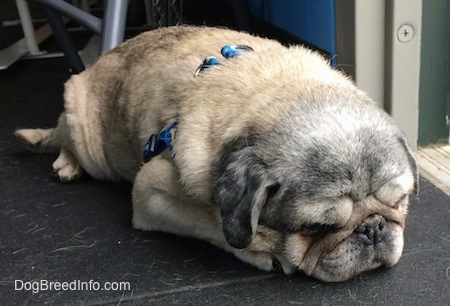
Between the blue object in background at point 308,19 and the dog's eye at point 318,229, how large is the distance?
1.12 metres

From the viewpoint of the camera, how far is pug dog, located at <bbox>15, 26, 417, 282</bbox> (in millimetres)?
1468

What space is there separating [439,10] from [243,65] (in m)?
0.96

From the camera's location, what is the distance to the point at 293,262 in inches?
60.7

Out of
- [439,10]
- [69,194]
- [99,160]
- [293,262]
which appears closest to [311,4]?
[439,10]

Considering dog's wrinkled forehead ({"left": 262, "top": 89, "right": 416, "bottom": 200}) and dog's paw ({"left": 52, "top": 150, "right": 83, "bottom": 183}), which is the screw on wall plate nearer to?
dog's wrinkled forehead ({"left": 262, "top": 89, "right": 416, "bottom": 200})

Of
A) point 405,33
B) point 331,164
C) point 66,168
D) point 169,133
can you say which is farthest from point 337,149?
point 66,168

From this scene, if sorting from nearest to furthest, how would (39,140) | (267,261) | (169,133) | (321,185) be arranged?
(321,185), (267,261), (169,133), (39,140)

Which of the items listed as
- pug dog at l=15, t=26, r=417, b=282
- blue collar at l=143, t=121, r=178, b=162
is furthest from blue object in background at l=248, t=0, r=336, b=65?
blue collar at l=143, t=121, r=178, b=162

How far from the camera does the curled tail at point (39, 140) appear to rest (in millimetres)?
2631

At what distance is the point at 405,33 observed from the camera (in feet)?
7.44

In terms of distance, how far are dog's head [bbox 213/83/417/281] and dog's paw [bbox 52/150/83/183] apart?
99 cm

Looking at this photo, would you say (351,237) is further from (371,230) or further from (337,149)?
(337,149)

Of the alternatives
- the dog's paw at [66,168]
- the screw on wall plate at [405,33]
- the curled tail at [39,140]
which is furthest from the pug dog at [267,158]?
the curled tail at [39,140]

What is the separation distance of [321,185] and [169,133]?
1.74ft
